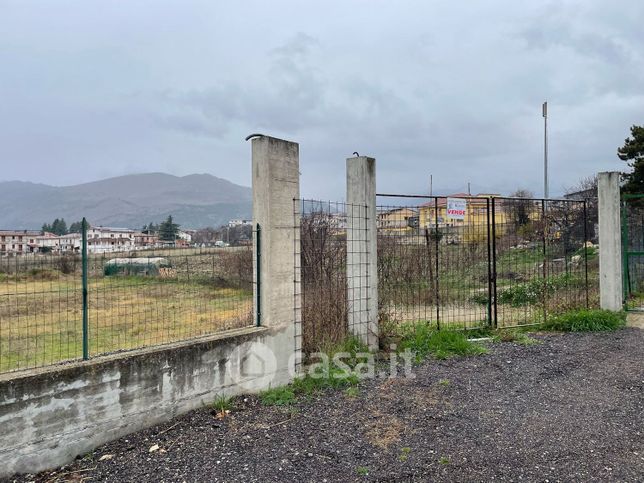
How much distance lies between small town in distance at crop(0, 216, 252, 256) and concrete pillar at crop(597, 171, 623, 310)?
7.40m

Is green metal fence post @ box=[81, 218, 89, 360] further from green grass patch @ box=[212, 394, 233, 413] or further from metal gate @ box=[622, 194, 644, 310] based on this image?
metal gate @ box=[622, 194, 644, 310]

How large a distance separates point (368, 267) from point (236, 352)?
2.40 meters

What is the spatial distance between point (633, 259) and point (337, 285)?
303 inches

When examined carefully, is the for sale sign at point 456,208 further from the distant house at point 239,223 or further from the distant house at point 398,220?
the distant house at point 239,223

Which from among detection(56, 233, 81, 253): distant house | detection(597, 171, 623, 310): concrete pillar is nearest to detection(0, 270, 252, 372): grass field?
detection(56, 233, 81, 253): distant house

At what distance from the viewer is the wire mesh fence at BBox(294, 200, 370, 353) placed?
6.26 meters

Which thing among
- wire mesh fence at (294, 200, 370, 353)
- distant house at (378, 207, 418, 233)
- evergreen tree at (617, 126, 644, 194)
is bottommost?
wire mesh fence at (294, 200, 370, 353)

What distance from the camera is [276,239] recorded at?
5.30 m

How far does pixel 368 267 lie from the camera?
260 inches

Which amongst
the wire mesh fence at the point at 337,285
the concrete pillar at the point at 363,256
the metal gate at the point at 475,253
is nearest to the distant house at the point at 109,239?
the wire mesh fence at the point at 337,285

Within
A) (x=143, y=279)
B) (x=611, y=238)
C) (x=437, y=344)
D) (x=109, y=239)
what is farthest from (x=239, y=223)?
(x=611, y=238)

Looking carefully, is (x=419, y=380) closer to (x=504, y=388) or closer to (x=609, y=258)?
(x=504, y=388)

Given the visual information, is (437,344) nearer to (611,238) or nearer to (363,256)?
(363,256)

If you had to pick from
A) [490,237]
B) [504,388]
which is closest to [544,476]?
[504,388]
